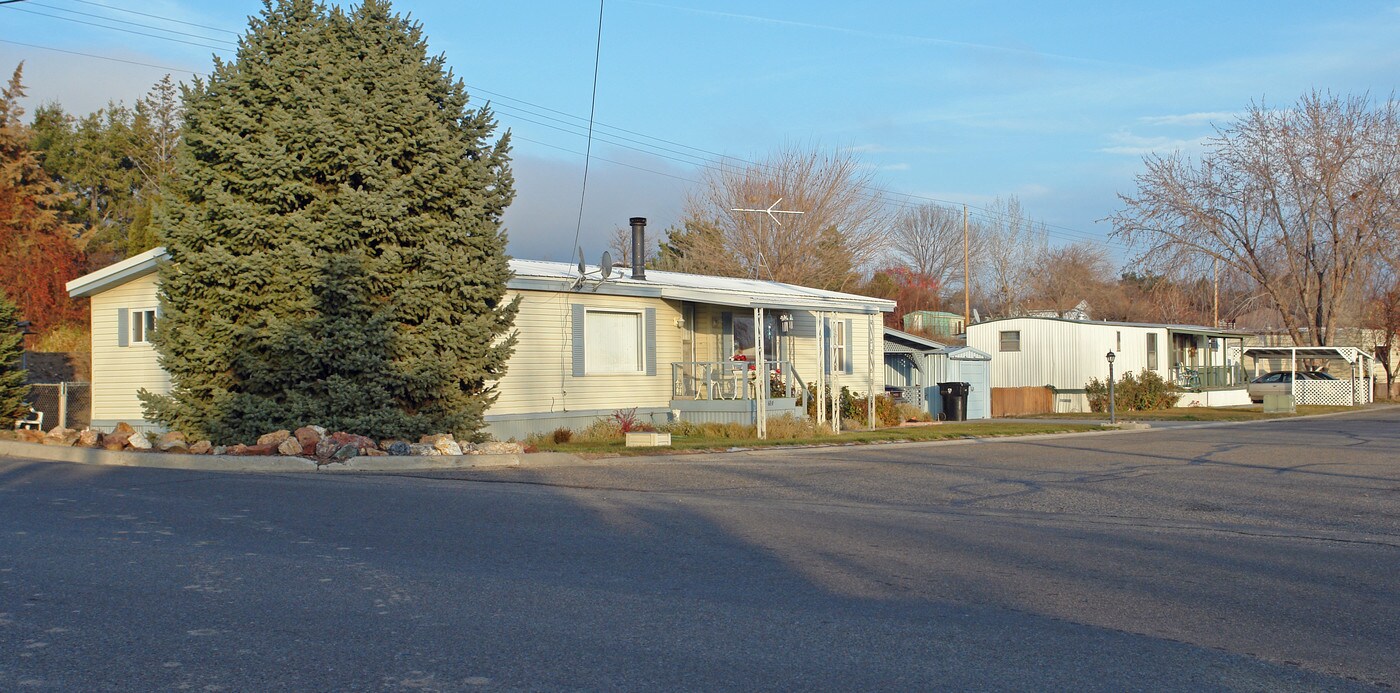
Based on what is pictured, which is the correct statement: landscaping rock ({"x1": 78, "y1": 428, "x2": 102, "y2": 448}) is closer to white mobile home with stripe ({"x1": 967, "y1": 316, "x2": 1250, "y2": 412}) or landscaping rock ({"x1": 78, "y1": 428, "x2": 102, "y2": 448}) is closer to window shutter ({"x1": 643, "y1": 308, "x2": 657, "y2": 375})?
window shutter ({"x1": 643, "y1": 308, "x2": 657, "y2": 375})

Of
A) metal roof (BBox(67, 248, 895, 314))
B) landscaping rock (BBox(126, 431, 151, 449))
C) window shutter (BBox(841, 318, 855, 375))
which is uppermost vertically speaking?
metal roof (BBox(67, 248, 895, 314))

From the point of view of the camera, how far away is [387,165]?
17.7 meters

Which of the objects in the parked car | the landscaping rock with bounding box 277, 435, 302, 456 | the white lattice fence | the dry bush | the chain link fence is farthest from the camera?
the parked car

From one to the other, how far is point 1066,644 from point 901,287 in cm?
5690

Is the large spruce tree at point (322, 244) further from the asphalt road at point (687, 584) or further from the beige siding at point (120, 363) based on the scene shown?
the beige siding at point (120, 363)

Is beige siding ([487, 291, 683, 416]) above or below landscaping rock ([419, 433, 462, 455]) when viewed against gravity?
above

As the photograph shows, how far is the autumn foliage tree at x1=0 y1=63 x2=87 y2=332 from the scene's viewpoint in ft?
117

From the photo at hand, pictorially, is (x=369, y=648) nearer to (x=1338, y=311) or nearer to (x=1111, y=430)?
(x=1111, y=430)

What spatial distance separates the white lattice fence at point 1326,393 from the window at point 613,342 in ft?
118

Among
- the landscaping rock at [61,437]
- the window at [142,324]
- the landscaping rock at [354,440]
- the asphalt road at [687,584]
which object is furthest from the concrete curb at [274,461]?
the window at [142,324]

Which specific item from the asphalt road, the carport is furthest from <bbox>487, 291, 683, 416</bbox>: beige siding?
the carport

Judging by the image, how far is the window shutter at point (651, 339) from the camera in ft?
78.4

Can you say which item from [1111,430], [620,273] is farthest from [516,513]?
[1111,430]

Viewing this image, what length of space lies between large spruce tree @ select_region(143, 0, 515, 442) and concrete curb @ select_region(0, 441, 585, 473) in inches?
42.6
